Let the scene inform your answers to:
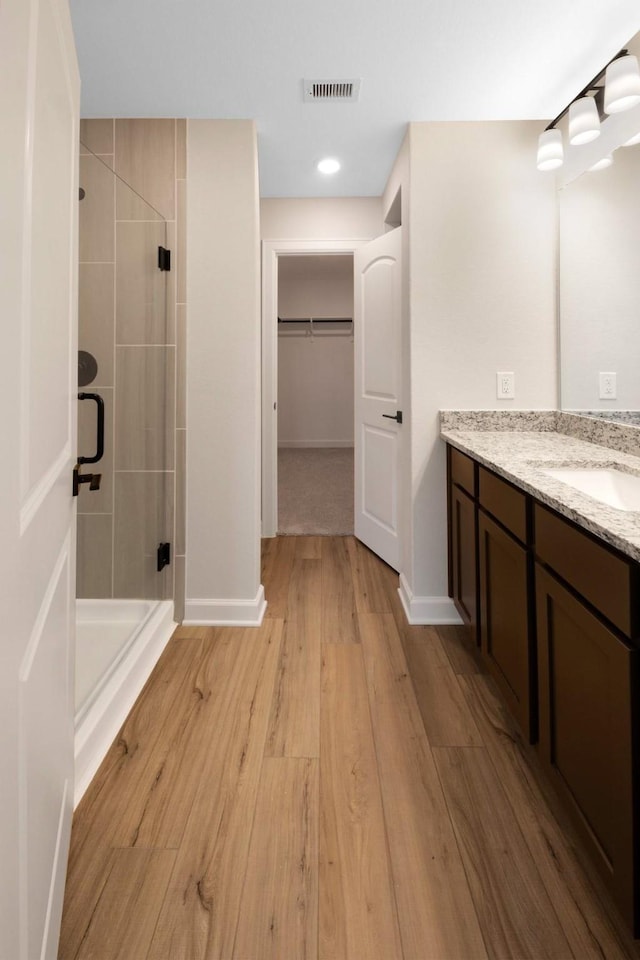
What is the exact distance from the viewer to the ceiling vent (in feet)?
7.48

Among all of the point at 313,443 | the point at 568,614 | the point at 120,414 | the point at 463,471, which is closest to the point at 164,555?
the point at 120,414

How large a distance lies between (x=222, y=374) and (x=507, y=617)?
66.3 inches

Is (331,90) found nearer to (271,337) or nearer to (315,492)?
(271,337)

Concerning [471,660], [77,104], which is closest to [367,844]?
[471,660]

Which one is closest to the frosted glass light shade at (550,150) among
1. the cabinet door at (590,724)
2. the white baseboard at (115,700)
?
the cabinet door at (590,724)

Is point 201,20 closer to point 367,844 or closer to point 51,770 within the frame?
point 51,770

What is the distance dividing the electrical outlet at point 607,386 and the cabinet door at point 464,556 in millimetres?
669

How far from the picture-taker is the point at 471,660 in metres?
2.35

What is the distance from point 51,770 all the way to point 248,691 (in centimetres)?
107

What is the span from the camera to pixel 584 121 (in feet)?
6.94

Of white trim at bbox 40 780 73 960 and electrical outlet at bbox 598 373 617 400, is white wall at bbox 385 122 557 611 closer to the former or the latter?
electrical outlet at bbox 598 373 617 400

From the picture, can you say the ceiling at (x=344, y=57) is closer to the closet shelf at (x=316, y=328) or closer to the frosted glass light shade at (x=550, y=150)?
the frosted glass light shade at (x=550, y=150)

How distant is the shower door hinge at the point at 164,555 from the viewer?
8.63ft

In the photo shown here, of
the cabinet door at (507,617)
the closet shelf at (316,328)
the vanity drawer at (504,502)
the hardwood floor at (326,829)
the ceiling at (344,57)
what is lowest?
the hardwood floor at (326,829)
